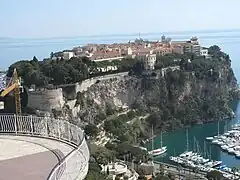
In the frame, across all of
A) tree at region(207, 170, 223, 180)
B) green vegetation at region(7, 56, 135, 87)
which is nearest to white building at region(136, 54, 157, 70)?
green vegetation at region(7, 56, 135, 87)

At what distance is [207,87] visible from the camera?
3809 cm

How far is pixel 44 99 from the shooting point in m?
22.8

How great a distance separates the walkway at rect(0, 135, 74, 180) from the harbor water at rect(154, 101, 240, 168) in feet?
63.1

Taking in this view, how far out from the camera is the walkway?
4.78 meters

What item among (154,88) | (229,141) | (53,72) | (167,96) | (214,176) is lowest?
(229,141)

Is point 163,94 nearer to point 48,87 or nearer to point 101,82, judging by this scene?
point 101,82

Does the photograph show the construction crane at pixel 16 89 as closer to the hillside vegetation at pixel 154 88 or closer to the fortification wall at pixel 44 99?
the fortification wall at pixel 44 99

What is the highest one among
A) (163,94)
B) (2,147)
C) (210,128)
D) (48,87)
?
(2,147)

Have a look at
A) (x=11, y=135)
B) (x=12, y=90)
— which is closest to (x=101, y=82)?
(x=12, y=90)

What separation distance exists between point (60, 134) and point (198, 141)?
24063 millimetres

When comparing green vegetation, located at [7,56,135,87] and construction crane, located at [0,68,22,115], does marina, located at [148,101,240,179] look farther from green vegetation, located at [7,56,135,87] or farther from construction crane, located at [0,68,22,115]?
construction crane, located at [0,68,22,115]

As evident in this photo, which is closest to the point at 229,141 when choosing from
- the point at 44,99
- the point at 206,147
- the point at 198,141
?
the point at 206,147

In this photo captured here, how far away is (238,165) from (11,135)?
19259 millimetres

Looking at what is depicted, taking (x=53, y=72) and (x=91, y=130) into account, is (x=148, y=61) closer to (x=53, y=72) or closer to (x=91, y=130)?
(x=53, y=72)
